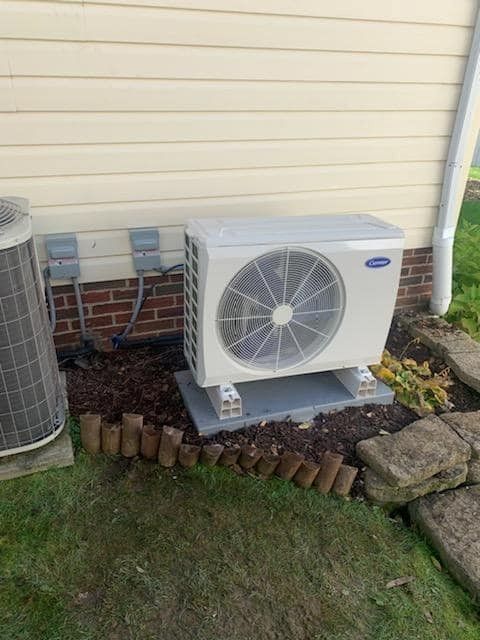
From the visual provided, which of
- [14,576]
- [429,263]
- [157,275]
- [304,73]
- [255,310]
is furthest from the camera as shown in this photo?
[429,263]

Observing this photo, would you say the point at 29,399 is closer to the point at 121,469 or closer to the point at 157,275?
the point at 121,469

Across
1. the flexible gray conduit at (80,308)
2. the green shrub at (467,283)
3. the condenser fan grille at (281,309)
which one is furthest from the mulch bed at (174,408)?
the green shrub at (467,283)

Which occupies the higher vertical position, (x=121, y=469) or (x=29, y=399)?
(x=29, y=399)

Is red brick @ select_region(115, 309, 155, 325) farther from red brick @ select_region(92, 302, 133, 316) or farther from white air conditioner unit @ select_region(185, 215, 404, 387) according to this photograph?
white air conditioner unit @ select_region(185, 215, 404, 387)

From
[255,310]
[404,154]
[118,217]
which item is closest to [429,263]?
[404,154]

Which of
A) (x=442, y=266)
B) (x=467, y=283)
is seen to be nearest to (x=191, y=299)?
(x=442, y=266)

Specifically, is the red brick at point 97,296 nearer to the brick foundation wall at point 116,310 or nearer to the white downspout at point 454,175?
the brick foundation wall at point 116,310

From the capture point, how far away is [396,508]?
2275 mm

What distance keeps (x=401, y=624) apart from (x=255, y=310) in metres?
1.32

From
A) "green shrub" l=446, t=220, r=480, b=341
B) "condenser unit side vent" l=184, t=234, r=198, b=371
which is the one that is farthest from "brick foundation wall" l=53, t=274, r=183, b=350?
"green shrub" l=446, t=220, r=480, b=341

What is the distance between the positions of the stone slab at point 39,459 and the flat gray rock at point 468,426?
73.0 inches

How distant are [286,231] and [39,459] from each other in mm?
1461

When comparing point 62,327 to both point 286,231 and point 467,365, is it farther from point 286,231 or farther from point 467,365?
point 467,365

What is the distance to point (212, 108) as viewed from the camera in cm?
255
